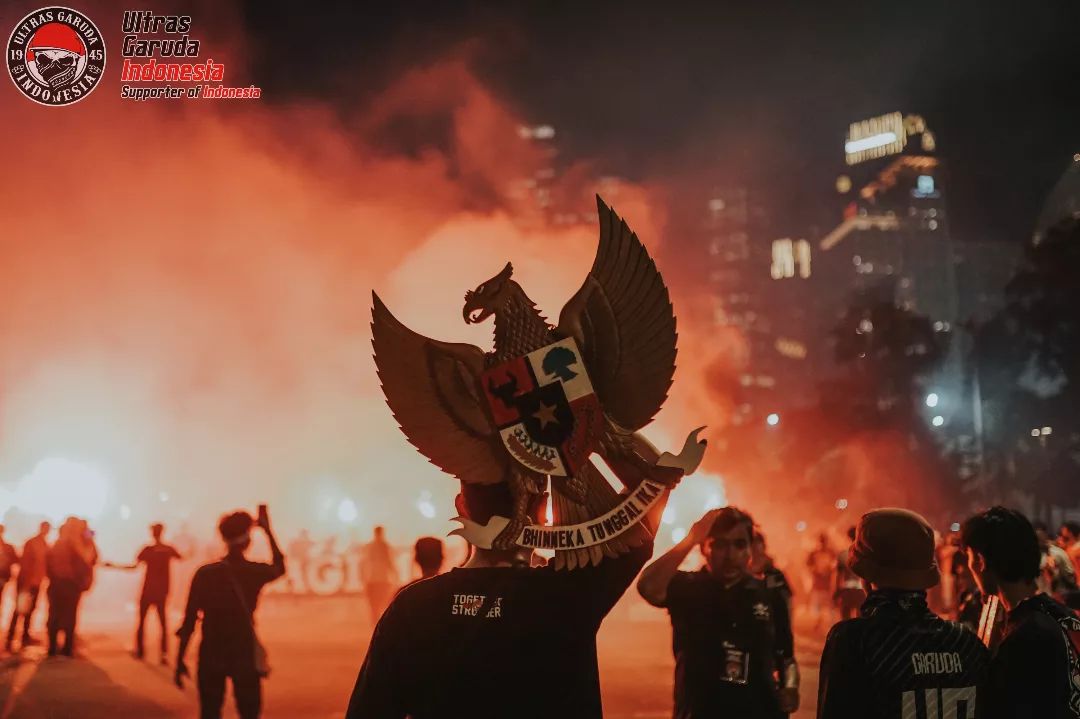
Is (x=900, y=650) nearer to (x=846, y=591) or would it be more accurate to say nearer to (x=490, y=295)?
(x=490, y=295)

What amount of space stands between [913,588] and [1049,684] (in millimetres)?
462

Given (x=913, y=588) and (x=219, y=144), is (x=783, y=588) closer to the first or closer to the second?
(x=913, y=588)

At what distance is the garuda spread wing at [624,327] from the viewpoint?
1995 millimetres

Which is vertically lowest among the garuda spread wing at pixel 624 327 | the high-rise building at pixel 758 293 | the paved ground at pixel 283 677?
the paved ground at pixel 283 677

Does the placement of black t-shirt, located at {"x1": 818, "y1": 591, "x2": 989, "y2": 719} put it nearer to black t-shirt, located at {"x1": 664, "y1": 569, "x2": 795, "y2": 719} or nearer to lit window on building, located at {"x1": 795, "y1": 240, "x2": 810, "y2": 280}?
black t-shirt, located at {"x1": 664, "y1": 569, "x2": 795, "y2": 719}

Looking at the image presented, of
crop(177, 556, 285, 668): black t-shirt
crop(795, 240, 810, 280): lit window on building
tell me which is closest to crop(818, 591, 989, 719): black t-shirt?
crop(177, 556, 285, 668): black t-shirt

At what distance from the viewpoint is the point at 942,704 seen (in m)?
2.40

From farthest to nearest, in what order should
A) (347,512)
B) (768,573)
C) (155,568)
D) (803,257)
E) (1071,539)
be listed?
(803,257), (347,512), (1071,539), (155,568), (768,573)

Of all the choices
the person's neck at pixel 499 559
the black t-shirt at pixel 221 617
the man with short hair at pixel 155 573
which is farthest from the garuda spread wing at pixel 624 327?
the man with short hair at pixel 155 573

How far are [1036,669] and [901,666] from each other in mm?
438

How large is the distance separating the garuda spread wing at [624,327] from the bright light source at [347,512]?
23409 millimetres

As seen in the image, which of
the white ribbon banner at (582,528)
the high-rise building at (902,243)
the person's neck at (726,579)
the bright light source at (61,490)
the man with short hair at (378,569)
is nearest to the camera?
the white ribbon banner at (582,528)

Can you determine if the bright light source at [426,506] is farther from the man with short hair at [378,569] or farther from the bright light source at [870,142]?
the bright light source at [870,142]

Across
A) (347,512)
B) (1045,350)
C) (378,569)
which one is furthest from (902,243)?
(378,569)
